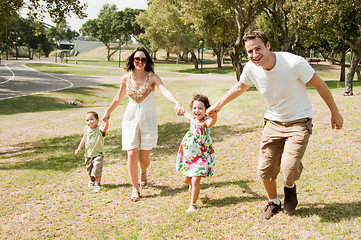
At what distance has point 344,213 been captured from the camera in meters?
4.64

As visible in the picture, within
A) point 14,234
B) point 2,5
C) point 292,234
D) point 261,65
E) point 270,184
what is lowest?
point 14,234

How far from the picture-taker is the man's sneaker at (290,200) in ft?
14.9

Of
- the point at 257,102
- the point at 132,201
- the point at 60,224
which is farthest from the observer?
the point at 257,102

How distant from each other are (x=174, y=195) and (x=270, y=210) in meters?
1.74

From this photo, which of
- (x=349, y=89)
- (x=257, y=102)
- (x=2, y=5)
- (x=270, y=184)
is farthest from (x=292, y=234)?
(x=349, y=89)

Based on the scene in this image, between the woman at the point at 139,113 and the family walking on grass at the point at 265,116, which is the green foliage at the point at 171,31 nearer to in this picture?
the woman at the point at 139,113

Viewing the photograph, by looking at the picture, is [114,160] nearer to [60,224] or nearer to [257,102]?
[60,224]

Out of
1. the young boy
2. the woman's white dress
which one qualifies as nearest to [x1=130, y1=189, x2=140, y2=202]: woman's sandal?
the woman's white dress

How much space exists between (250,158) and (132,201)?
10.1 feet

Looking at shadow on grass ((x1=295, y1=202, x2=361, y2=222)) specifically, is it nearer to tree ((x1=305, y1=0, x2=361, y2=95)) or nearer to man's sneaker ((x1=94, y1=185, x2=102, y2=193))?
man's sneaker ((x1=94, y1=185, x2=102, y2=193))

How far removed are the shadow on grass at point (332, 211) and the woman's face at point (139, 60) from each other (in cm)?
312

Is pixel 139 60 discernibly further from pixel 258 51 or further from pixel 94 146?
pixel 258 51

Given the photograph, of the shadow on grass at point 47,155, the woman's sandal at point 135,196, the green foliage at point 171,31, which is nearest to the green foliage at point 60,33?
the green foliage at point 171,31

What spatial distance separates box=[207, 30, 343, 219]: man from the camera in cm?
414
